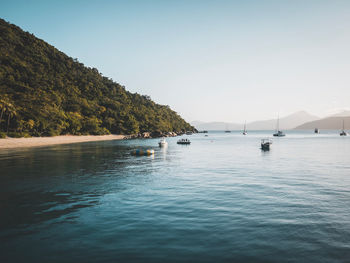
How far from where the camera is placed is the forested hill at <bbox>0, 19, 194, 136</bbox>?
310 ft

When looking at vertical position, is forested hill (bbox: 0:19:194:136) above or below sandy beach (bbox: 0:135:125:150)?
above

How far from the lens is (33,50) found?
176875 mm

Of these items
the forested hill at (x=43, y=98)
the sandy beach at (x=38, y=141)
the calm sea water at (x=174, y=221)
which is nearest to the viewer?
the calm sea water at (x=174, y=221)

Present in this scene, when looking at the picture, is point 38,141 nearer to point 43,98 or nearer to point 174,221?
point 43,98

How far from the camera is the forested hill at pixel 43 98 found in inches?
3716

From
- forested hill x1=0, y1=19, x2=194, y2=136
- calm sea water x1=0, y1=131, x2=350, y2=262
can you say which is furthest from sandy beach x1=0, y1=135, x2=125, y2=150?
calm sea water x1=0, y1=131, x2=350, y2=262

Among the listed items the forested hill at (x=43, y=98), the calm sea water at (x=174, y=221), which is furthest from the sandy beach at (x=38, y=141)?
the calm sea water at (x=174, y=221)

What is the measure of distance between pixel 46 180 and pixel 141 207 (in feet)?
54.6

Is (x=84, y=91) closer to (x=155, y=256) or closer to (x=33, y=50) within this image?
(x=33, y=50)

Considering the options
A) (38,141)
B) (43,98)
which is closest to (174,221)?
(38,141)

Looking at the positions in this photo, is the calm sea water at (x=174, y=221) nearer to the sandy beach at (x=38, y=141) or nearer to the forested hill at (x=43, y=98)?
the sandy beach at (x=38, y=141)

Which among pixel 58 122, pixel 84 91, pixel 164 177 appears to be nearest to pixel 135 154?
pixel 164 177

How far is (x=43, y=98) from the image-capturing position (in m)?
113

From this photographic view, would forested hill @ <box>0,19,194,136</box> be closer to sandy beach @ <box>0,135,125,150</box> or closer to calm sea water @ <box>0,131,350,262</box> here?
sandy beach @ <box>0,135,125,150</box>
